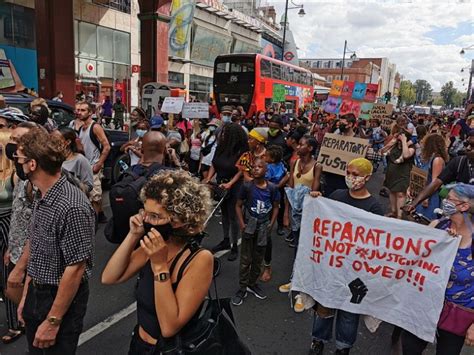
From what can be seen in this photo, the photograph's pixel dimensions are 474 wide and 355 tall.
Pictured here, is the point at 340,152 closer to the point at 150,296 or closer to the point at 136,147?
the point at 136,147

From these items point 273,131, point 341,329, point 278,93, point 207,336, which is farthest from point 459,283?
point 278,93

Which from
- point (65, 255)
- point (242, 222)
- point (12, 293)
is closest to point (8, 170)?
point (12, 293)

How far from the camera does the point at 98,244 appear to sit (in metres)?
5.43

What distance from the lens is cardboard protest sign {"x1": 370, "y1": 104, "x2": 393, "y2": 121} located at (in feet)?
39.5

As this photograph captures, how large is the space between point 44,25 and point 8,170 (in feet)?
44.7

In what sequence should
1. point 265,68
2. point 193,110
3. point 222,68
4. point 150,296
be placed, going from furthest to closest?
point 222,68
point 265,68
point 193,110
point 150,296

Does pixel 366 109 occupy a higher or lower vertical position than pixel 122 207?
higher

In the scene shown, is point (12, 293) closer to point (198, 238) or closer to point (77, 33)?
point (198, 238)

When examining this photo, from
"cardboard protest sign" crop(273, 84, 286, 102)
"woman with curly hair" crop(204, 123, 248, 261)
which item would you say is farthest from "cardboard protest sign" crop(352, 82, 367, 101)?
Result: "woman with curly hair" crop(204, 123, 248, 261)

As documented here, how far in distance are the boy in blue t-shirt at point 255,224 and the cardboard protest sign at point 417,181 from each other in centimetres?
213

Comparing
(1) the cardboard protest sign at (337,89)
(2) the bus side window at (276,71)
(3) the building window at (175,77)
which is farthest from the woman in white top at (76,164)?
(3) the building window at (175,77)

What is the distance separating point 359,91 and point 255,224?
9.82 meters

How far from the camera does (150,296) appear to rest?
5.64ft

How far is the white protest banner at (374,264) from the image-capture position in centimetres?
266
